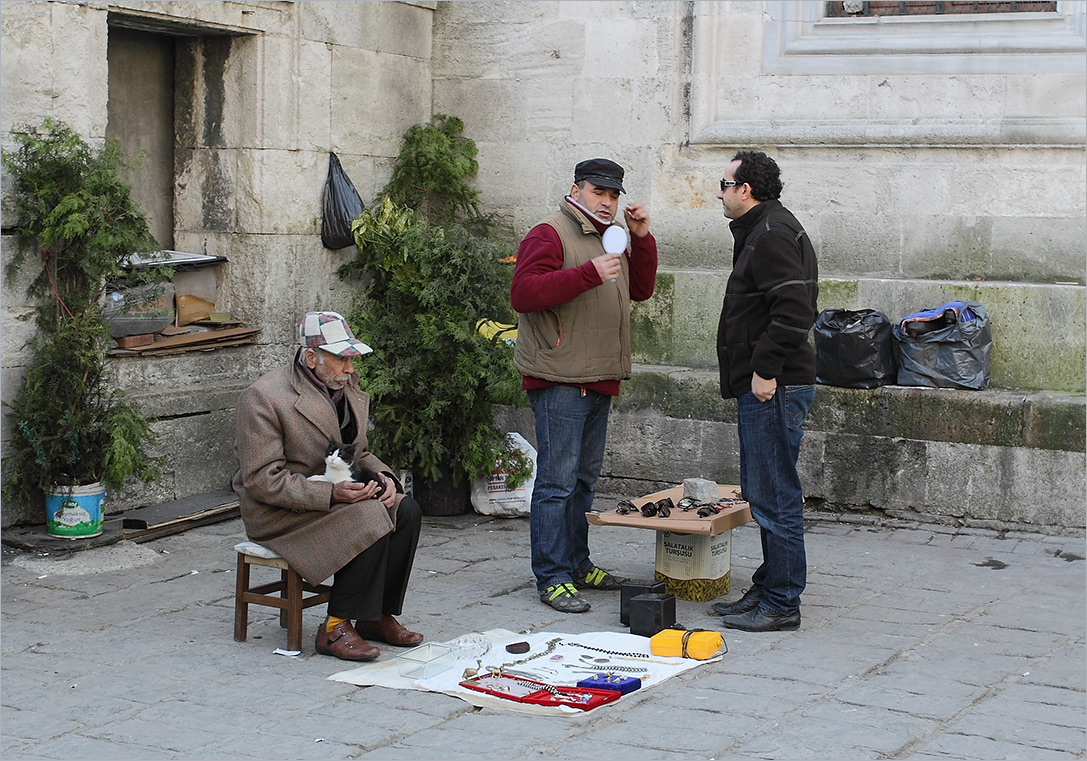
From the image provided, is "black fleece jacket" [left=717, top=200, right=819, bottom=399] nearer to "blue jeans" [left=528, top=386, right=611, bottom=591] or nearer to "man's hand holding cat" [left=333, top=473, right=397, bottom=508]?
"blue jeans" [left=528, top=386, right=611, bottom=591]

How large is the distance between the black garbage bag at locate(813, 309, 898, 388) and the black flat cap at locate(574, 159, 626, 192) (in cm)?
225

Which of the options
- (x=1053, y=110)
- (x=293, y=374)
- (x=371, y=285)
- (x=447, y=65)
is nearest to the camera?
(x=293, y=374)

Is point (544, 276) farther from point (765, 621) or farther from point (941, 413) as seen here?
point (941, 413)

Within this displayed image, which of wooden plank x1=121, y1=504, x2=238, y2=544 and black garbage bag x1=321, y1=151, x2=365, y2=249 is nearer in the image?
wooden plank x1=121, y1=504, x2=238, y2=544

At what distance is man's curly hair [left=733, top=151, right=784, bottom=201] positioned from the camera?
5422 mm

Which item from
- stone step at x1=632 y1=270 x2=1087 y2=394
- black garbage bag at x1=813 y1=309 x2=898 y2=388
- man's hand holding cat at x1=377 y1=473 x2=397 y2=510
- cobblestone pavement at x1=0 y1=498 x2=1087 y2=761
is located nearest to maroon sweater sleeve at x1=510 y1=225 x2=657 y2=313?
man's hand holding cat at x1=377 y1=473 x2=397 y2=510

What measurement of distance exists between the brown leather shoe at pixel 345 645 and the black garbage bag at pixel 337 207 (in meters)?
3.67

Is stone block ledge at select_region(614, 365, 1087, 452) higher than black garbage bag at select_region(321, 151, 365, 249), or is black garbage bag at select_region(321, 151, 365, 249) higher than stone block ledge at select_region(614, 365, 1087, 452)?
black garbage bag at select_region(321, 151, 365, 249)

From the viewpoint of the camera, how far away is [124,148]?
786 centimetres

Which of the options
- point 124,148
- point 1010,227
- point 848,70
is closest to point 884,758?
point 1010,227

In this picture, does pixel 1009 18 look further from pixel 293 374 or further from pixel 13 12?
pixel 13 12

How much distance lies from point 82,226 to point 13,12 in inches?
44.5

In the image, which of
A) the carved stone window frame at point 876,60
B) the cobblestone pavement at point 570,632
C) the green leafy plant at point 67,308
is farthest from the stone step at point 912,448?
the green leafy plant at point 67,308

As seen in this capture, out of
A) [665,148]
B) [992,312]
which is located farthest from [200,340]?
[992,312]
